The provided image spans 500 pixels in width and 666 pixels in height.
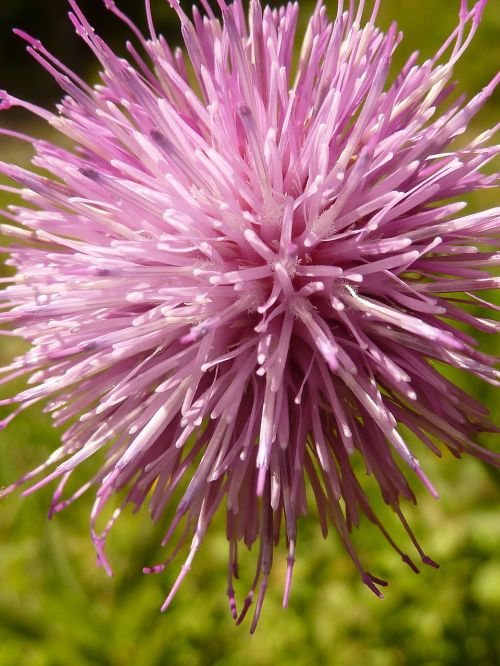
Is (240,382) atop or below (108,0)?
below

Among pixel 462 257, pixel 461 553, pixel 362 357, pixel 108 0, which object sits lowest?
pixel 461 553

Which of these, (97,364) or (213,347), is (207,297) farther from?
(97,364)

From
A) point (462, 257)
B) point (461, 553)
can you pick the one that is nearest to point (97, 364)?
point (462, 257)

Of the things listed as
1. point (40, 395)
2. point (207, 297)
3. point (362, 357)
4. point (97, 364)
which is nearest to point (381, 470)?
point (362, 357)

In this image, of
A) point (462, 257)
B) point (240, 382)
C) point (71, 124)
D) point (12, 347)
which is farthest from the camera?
point (12, 347)

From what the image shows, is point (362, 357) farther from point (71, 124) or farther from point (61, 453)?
point (71, 124)

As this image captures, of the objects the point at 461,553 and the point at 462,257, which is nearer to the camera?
the point at 462,257

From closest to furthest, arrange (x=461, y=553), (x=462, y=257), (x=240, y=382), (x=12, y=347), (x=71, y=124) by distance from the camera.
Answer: (x=240, y=382)
(x=462, y=257)
(x=71, y=124)
(x=461, y=553)
(x=12, y=347)
